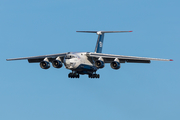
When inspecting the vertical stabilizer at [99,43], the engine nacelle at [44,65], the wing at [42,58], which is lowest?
the engine nacelle at [44,65]

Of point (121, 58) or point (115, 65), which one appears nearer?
point (115, 65)

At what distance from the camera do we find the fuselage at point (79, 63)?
4250 cm

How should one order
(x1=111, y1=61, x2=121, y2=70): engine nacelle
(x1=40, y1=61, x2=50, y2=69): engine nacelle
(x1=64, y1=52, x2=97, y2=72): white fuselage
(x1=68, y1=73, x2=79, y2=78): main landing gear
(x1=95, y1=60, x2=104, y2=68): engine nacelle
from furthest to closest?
1. (x1=68, y1=73, x2=79, y2=78): main landing gear
2. (x1=40, y1=61, x2=50, y2=69): engine nacelle
3. (x1=95, y1=60, x2=104, y2=68): engine nacelle
4. (x1=64, y1=52, x2=97, y2=72): white fuselage
5. (x1=111, y1=61, x2=121, y2=70): engine nacelle

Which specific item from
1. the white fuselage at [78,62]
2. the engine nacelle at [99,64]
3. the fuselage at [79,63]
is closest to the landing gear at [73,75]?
the fuselage at [79,63]

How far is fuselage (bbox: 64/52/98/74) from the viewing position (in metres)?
42.5

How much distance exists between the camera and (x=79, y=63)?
43094 mm

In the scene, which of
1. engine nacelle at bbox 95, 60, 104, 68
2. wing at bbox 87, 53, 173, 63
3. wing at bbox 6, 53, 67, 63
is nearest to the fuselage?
wing at bbox 87, 53, 173, 63

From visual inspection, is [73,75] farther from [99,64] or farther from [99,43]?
[99,43]

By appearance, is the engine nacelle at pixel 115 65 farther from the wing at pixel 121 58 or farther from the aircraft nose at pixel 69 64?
the aircraft nose at pixel 69 64

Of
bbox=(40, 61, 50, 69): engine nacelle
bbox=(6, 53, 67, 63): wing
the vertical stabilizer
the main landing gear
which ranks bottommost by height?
the main landing gear

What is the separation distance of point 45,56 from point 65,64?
360 centimetres

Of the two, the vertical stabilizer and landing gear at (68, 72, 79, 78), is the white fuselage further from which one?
the vertical stabilizer

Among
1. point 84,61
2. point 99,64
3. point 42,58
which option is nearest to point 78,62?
point 84,61

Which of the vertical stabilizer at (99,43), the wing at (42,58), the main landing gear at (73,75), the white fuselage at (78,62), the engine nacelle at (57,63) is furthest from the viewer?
the vertical stabilizer at (99,43)
